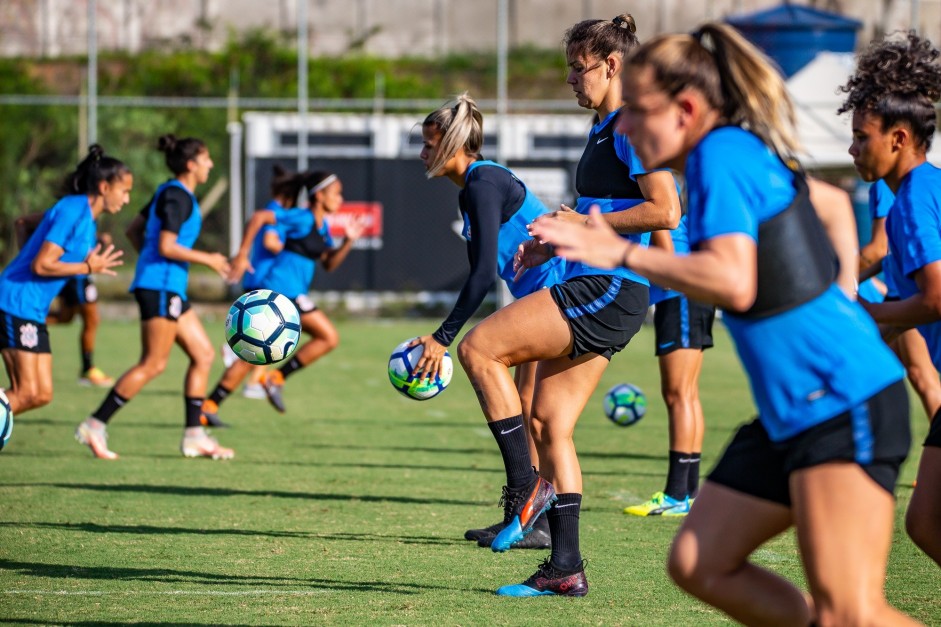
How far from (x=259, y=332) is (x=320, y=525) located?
1120 mm

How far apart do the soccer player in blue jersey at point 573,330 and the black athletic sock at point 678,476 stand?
1793 mm

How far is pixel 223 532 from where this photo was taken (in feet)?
19.6

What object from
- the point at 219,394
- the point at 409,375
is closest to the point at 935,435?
the point at 409,375

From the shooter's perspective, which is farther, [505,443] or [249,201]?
[249,201]

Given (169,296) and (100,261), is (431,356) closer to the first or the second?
(100,261)

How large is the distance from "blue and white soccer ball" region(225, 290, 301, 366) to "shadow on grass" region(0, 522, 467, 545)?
1.01 meters

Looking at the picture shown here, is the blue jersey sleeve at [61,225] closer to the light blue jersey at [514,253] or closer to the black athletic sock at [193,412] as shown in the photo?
the black athletic sock at [193,412]

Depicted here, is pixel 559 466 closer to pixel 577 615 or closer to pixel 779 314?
pixel 577 615

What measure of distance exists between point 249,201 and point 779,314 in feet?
55.5

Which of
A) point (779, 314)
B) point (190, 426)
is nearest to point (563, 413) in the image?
point (779, 314)

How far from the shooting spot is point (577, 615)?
4461 mm

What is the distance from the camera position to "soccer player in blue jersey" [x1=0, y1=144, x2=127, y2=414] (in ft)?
24.3

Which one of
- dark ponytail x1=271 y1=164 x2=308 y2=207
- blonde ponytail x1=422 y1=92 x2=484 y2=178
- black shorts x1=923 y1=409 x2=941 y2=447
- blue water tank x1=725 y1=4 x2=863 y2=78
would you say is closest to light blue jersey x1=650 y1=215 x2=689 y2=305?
blonde ponytail x1=422 y1=92 x2=484 y2=178

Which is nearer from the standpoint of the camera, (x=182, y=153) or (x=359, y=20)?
(x=182, y=153)
